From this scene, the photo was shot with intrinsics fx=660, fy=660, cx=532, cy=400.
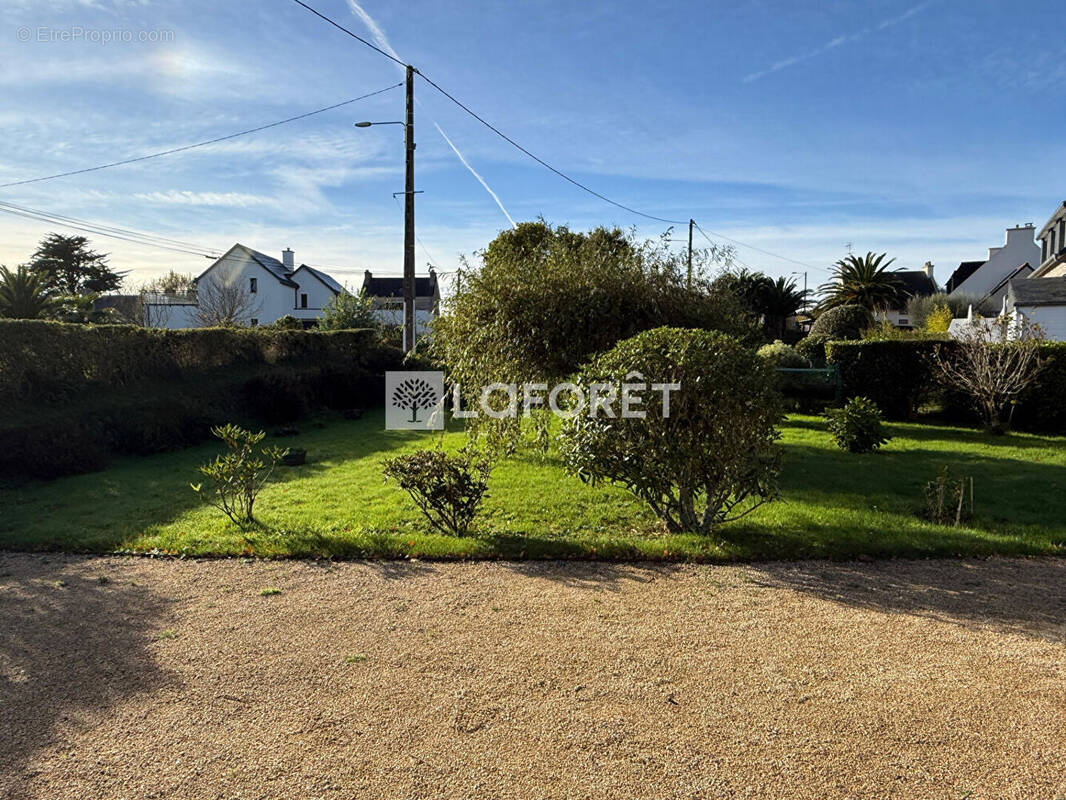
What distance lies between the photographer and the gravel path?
10.00 ft

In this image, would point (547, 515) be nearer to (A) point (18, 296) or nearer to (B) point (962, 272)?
(A) point (18, 296)

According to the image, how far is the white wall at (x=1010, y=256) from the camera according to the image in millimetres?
46188

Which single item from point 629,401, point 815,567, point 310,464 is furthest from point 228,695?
point 310,464

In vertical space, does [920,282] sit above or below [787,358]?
above

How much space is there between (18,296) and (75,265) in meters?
31.2

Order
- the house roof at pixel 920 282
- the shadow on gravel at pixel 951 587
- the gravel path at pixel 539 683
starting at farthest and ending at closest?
the house roof at pixel 920 282 → the shadow on gravel at pixel 951 587 → the gravel path at pixel 539 683

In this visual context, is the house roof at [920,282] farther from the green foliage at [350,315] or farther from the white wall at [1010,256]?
the green foliage at [350,315]

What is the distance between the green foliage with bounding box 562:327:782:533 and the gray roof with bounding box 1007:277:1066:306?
20.0 meters

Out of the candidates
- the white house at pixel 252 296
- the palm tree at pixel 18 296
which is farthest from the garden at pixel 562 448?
the white house at pixel 252 296

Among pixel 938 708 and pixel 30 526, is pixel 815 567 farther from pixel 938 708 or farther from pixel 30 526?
pixel 30 526

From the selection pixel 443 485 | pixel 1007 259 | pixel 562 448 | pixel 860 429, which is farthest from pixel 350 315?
pixel 1007 259

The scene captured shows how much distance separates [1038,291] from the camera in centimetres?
2178

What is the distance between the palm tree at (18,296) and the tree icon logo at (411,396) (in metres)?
8.76

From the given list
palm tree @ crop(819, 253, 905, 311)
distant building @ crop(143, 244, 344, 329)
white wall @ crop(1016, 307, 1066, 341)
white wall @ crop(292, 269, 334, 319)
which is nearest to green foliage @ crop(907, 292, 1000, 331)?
palm tree @ crop(819, 253, 905, 311)
